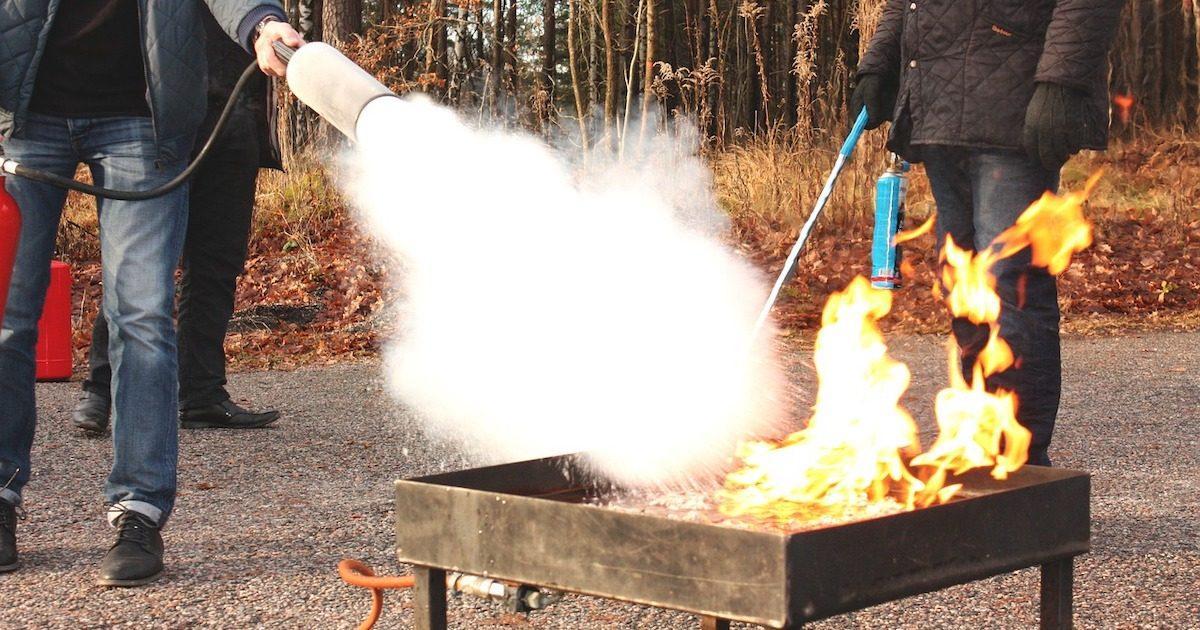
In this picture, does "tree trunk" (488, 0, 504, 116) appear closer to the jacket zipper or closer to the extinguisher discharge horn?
the jacket zipper

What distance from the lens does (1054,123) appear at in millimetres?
4004

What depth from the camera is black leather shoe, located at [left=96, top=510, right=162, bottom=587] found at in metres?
3.68

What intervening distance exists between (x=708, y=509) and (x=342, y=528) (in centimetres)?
199

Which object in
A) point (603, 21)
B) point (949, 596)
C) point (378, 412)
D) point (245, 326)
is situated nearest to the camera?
point (949, 596)

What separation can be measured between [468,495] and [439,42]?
20.6 meters

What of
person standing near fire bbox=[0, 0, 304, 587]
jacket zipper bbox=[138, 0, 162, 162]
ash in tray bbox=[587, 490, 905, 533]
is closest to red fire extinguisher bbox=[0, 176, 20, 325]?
person standing near fire bbox=[0, 0, 304, 587]

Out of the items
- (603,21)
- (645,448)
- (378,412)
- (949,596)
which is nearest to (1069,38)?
(949,596)

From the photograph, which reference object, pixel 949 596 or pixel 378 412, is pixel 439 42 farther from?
pixel 949 596

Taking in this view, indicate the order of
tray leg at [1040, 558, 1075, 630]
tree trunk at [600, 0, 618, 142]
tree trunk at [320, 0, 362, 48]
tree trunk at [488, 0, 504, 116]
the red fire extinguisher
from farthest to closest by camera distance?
1. tree trunk at [488, 0, 504, 116]
2. tree trunk at [320, 0, 362, 48]
3. tree trunk at [600, 0, 618, 142]
4. the red fire extinguisher
5. tray leg at [1040, 558, 1075, 630]

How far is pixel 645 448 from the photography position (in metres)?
3.08

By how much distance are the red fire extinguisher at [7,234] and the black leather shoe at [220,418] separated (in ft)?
9.23

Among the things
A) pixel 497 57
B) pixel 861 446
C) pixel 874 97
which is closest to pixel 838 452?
pixel 861 446

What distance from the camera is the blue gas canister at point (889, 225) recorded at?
15.9ft

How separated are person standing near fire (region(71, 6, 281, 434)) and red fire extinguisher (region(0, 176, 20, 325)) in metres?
Result: 2.52
